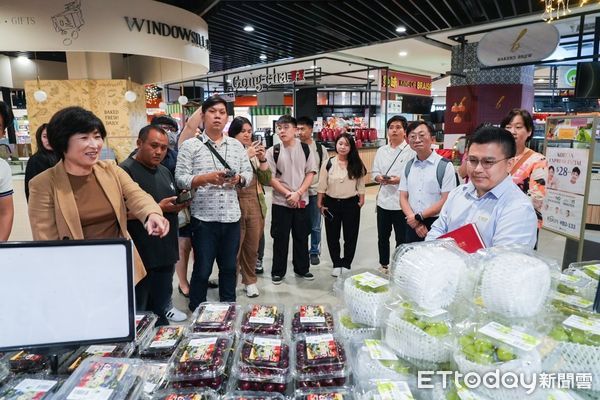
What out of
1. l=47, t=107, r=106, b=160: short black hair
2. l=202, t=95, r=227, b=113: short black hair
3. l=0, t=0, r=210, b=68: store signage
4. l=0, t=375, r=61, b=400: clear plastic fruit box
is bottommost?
l=0, t=375, r=61, b=400: clear plastic fruit box

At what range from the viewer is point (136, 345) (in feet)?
4.25

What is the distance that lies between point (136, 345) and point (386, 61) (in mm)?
11245

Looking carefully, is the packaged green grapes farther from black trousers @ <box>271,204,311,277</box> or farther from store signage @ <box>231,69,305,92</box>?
store signage @ <box>231,69,305,92</box>

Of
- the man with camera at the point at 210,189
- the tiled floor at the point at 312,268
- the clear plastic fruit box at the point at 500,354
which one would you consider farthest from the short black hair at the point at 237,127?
the clear plastic fruit box at the point at 500,354

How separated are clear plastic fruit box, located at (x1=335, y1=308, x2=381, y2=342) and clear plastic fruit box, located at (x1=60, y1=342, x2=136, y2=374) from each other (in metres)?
0.71

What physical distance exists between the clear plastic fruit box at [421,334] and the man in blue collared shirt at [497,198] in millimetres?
659

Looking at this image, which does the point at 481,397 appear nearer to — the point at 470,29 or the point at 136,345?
the point at 136,345

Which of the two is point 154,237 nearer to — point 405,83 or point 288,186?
point 288,186

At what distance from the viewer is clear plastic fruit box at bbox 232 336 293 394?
43.6 inches

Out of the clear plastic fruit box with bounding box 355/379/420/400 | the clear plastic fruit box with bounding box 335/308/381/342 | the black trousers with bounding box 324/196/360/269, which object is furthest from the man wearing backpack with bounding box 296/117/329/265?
the clear plastic fruit box with bounding box 355/379/420/400

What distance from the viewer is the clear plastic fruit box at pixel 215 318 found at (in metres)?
1.35

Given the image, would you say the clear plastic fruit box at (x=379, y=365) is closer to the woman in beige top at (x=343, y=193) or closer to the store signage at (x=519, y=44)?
the woman in beige top at (x=343, y=193)

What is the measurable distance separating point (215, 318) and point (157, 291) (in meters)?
1.17

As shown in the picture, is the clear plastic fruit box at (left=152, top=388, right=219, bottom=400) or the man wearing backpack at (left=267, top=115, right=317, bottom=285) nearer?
the clear plastic fruit box at (left=152, top=388, right=219, bottom=400)
